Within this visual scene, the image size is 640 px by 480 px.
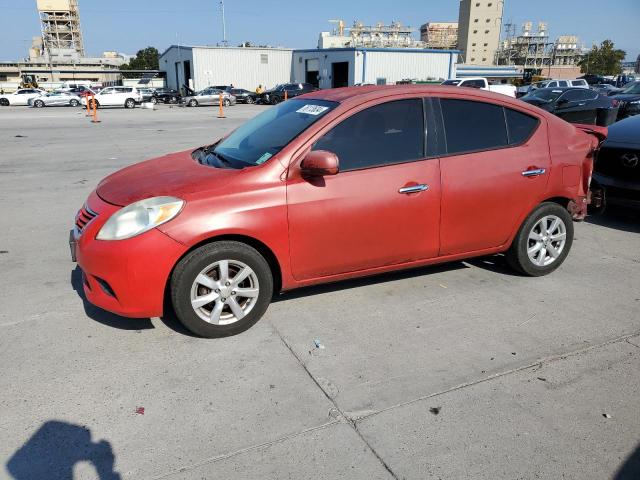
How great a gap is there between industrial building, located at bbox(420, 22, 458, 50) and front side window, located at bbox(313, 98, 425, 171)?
170 m

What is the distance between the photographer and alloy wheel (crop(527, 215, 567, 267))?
4.65 meters

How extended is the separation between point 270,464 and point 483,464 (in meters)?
1.03

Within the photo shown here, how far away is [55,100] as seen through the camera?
37.1 meters

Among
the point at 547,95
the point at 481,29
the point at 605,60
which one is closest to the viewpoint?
the point at 547,95

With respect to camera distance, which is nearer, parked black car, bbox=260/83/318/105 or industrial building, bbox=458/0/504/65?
parked black car, bbox=260/83/318/105

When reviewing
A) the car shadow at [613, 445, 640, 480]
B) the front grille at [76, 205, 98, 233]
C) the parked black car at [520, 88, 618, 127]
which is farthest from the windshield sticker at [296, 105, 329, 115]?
the parked black car at [520, 88, 618, 127]

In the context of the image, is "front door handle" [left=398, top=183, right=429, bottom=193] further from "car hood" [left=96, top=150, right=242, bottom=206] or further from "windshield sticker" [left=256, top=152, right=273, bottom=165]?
"car hood" [left=96, top=150, right=242, bottom=206]

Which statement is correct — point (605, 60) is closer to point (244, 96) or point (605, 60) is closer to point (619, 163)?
point (244, 96)

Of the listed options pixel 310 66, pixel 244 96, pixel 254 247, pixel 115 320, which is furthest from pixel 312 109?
pixel 310 66

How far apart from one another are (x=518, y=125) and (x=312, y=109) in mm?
1832

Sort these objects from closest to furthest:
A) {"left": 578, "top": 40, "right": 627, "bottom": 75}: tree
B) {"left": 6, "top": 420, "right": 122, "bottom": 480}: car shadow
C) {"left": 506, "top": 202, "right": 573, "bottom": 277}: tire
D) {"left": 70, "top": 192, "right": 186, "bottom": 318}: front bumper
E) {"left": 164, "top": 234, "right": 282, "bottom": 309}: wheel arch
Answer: {"left": 6, "top": 420, "right": 122, "bottom": 480}: car shadow → {"left": 70, "top": 192, "right": 186, "bottom": 318}: front bumper → {"left": 164, "top": 234, "right": 282, "bottom": 309}: wheel arch → {"left": 506, "top": 202, "right": 573, "bottom": 277}: tire → {"left": 578, "top": 40, "right": 627, "bottom": 75}: tree

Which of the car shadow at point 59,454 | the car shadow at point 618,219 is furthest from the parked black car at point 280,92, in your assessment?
the car shadow at point 59,454

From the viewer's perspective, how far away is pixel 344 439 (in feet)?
8.69

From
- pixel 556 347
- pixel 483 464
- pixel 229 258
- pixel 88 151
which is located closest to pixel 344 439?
pixel 483 464
